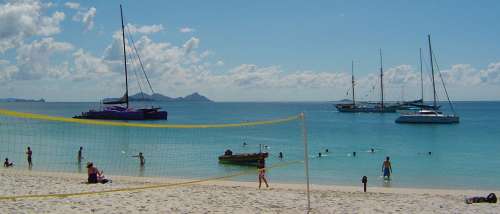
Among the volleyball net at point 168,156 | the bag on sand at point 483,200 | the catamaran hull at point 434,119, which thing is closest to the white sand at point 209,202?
the bag on sand at point 483,200

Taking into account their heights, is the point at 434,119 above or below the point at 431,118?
below

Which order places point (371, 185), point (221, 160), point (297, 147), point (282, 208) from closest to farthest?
point (282, 208) → point (371, 185) → point (221, 160) → point (297, 147)

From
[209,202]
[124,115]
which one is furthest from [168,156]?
[124,115]

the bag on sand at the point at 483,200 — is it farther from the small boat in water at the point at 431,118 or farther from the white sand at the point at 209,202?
the small boat in water at the point at 431,118

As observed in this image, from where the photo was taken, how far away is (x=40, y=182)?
48.9ft

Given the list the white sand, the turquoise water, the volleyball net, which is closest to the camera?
the white sand

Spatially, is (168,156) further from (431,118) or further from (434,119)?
(434,119)

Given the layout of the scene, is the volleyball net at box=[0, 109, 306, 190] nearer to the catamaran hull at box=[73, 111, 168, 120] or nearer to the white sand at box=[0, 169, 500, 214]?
the white sand at box=[0, 169, 500, 214]

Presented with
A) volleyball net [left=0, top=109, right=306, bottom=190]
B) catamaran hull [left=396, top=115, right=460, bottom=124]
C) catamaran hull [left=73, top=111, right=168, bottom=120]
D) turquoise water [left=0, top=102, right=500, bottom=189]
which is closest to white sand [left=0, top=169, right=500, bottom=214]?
volleyball net [left=0, top=109, right=306, bottom=190]

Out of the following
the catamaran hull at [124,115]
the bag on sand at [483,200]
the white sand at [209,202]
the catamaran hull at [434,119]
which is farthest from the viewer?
the catamaran hull at [124,115]

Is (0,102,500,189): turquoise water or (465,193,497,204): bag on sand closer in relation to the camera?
(465,193,497,204): bag on sand

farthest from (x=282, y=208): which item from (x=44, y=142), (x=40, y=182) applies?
(x=44, y=142)

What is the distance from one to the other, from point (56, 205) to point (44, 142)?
32760 mm

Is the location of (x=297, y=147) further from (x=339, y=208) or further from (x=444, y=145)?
(x=339, y=208)
